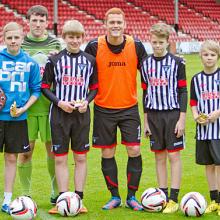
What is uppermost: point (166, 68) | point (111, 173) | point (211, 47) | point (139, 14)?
point (139, 14)

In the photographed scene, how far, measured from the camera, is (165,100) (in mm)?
6227

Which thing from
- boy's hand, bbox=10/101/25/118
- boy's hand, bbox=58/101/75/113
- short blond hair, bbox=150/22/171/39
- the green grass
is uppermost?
short blond hair, bbox=150/22/171/39

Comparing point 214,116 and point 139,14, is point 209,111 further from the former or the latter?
point 139,14

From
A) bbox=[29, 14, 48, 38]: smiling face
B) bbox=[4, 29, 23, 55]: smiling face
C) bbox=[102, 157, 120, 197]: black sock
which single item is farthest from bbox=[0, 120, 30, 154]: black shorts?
bbox=[29, 14, 48, 38]: smiling face

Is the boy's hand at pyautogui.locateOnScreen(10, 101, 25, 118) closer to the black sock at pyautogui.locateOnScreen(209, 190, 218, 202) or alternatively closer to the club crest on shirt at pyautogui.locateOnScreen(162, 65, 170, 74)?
the club crest on shirt at pyautogui.locateOnScreen(162, 65, 170, 74)

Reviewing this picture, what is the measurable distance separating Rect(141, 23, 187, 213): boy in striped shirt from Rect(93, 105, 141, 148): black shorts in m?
0.18

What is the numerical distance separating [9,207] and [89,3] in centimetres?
3148

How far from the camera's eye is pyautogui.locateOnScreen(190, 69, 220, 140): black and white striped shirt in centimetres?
612

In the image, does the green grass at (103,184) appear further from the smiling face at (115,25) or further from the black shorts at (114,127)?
the smiling face at (115,25)

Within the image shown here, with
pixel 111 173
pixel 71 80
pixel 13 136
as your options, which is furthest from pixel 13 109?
pixel 111 173

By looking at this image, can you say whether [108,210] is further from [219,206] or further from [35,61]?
[35,61]

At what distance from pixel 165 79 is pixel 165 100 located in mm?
214

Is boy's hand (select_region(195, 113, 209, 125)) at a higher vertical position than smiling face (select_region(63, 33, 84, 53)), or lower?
lower

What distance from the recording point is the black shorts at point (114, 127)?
6.30 meters
